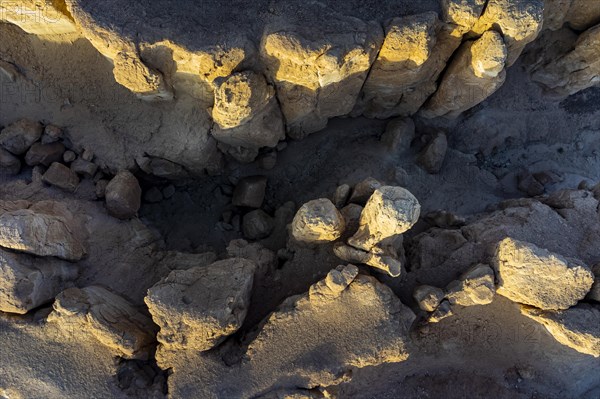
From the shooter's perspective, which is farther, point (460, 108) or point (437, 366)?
point (460, 108)

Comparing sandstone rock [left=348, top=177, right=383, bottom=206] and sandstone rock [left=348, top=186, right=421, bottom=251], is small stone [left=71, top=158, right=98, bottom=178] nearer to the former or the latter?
sandstone rock [left=348, top=177, right=383, bottom=206]

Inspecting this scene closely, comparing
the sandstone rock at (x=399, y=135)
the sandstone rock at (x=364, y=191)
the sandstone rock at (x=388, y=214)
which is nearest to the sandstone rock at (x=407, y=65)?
the sandstone rock at (x=399, y=135)

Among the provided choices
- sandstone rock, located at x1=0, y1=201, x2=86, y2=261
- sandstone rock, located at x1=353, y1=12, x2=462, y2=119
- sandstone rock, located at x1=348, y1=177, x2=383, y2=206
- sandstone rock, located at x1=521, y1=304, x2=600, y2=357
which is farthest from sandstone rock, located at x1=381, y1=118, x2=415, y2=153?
sandstone rock, located at x1=0, y1=201, x2=86, y2=261

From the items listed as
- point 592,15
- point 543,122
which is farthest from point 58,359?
point 592,15

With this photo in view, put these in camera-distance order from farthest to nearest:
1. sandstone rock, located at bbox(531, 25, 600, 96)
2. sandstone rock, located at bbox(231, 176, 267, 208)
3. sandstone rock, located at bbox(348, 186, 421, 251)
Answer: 1. sandstone rock, located at bbox(231, 176, 267, 208)
2. sandstone rock, located at bbox(531, 25, 600, 96)
3. sandstone rock, located at bbox(348, 186, 421, 251)

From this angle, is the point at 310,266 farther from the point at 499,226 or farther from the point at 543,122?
the point at 543,122

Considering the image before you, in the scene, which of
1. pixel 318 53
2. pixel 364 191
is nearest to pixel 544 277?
pixel 364 191

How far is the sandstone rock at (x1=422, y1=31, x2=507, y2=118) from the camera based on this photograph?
368 cm

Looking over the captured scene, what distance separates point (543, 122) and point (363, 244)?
3.19 meters

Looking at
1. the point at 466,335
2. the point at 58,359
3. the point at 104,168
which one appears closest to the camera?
the point at 58,359

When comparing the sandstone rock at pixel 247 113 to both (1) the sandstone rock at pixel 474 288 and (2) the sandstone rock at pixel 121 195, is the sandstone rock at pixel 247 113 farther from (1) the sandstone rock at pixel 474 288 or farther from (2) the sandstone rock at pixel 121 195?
(1) the sandstone rock at pixel 474 288

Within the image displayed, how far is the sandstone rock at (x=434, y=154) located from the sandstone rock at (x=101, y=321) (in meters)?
3.33

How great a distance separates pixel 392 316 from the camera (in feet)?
11.1

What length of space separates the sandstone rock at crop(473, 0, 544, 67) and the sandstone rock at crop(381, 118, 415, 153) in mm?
1311
